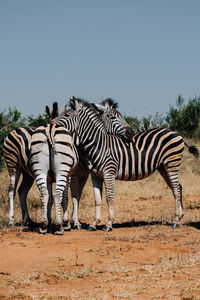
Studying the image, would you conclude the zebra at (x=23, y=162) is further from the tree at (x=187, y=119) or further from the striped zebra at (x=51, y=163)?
the tree at (x=187, y=119)

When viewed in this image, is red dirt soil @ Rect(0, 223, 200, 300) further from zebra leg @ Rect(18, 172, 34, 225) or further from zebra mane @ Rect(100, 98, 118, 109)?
zebra mane @ Rect(100, 98, 118, 109)

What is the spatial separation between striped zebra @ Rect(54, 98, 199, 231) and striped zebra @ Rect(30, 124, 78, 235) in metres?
0.67

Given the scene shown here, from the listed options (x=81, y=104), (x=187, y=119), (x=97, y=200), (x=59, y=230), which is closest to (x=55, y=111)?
(x=81, y=104)

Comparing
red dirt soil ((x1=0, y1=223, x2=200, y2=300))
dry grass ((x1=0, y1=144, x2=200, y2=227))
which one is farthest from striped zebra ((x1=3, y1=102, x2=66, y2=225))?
red dirt soil ((x1=0, y1=223, x2=200, y2=300))

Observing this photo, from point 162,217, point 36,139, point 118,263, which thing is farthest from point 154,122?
point 118,263

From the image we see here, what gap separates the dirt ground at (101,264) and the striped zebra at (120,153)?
1.07 metres

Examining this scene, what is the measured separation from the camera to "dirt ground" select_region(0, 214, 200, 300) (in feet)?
16.2

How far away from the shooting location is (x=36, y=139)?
816 cm

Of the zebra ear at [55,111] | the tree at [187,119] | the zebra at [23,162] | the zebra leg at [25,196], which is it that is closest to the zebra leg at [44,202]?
the zebra at [23,162]

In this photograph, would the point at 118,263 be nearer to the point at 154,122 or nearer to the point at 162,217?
the point at 162,217

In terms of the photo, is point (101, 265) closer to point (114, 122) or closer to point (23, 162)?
point (23, 162)

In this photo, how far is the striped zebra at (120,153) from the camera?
8.69 metres

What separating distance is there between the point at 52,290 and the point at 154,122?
85.9 feet

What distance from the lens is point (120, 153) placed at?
910 cm
